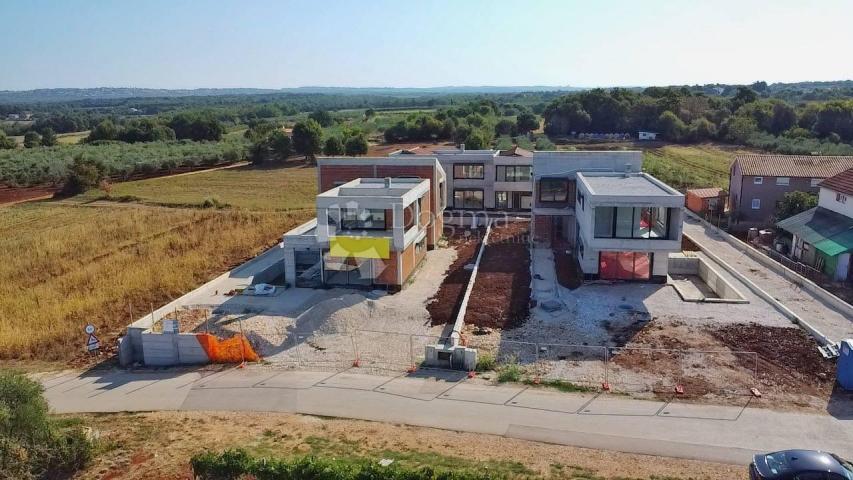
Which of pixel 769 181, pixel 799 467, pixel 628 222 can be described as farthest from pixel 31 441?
pixel 769 181

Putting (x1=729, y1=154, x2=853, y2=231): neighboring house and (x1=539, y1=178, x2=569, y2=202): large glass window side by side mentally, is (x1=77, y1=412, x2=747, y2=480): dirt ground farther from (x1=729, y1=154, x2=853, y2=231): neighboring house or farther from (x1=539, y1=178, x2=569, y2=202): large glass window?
(x1=729, y1=154, x2=853, y2=231): neighboring house

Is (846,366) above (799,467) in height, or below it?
below

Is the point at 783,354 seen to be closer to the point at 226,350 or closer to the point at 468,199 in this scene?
the point at 226,350

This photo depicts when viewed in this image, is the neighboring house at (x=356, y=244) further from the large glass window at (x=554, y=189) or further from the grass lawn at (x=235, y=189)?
the grass lawn at (x=235, y=189)

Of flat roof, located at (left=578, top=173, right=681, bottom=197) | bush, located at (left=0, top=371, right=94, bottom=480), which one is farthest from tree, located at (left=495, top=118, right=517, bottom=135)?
bush, located at (left=0, top=371, right=94, bottom=480)

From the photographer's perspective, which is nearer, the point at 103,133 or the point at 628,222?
the point at 628,222

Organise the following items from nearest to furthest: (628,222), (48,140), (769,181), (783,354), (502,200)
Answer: (783,354) → (628,222) → (769,181) → (502,200) → (48,140)
